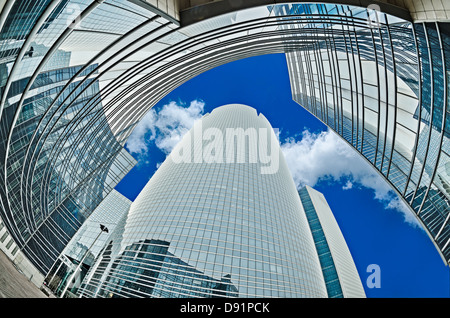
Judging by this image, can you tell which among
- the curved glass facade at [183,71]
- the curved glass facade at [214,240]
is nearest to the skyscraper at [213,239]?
the curved glass facade at [214,240]

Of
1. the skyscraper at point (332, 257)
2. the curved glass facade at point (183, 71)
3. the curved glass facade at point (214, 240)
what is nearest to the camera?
the curved glass facade at point (183, 71)

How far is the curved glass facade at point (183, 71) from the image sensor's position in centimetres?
1212

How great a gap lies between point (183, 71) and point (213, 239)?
49645 millimetres

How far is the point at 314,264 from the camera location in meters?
77.9

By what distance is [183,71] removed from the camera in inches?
1082

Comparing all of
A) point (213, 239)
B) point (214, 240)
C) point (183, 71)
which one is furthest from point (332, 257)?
point (183, 71)

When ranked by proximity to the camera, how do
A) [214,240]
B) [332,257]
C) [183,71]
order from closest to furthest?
[183,71] < [214,240] < [332,257]

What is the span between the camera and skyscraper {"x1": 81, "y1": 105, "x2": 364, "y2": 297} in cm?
5725

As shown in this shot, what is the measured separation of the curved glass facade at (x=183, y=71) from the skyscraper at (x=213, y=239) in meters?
32.0

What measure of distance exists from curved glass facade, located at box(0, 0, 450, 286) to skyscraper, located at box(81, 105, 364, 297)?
105 feet

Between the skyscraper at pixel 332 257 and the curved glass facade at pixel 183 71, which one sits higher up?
the skyscraper at pixel 332 257

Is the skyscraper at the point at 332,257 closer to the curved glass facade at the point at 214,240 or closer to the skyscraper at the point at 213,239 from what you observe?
the skyscraper at the point at 213,239

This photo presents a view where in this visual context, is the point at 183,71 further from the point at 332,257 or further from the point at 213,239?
the point at 332,257

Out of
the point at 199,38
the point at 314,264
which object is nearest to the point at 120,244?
the point at 314,264
